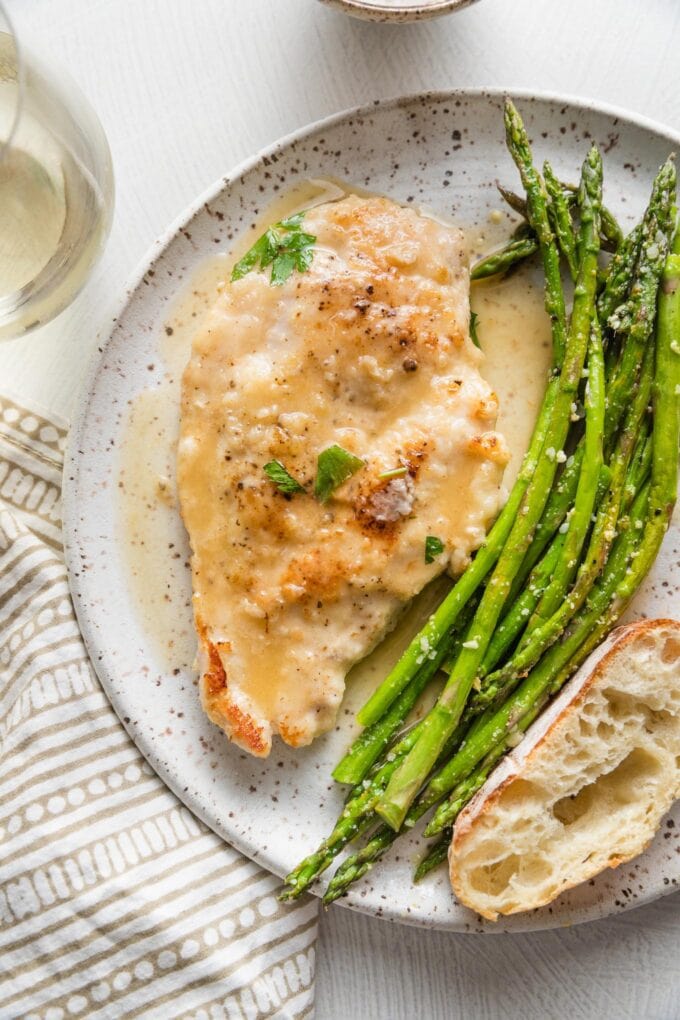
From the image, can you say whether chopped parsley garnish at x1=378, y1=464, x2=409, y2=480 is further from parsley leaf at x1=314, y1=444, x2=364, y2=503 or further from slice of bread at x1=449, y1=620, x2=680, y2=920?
slice of bread at x1=449, y1=620, x2=680, y2=920

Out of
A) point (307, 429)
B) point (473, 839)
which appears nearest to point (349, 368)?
point (307, 429)

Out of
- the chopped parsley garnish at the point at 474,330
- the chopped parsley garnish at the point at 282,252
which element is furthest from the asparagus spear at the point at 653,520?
the chopped parsley garnish at the point at 282,252

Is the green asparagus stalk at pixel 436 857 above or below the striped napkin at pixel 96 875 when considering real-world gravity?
above

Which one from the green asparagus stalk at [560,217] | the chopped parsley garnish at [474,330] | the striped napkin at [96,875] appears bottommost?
the striped napkin at [96,875]

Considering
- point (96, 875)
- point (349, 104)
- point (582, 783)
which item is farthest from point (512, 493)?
point (96, 875)

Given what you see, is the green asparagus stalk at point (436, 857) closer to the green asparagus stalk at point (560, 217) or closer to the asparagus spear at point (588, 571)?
the asparagus spear at point (588, 571)

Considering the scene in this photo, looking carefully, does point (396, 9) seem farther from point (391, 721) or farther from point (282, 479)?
point (391, 721)
